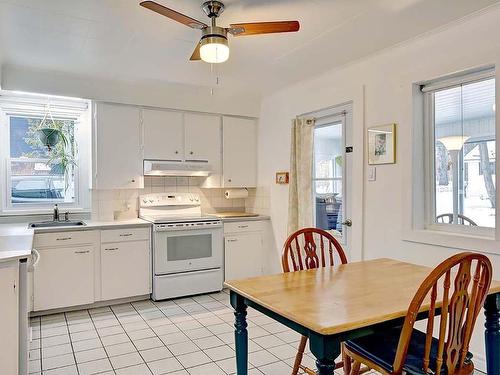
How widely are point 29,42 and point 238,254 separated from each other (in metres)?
2.98

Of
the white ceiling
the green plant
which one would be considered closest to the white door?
the white ceiling

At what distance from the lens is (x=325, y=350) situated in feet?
4.44

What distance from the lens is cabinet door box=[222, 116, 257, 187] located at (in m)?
4.81

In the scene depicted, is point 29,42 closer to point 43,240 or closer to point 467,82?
point 43,240

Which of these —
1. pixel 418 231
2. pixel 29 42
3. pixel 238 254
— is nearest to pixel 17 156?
pixel 29 42

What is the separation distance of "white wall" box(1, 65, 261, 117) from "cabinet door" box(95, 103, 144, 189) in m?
0.14

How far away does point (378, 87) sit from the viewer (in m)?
3.21

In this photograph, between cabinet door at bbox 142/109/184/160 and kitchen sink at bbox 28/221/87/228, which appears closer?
kitchen sink at bbox 28/221/87/228

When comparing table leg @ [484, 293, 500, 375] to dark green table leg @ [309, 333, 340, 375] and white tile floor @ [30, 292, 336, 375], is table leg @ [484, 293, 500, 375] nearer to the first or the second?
dark green table leg @ [309, 333, 340, 375]

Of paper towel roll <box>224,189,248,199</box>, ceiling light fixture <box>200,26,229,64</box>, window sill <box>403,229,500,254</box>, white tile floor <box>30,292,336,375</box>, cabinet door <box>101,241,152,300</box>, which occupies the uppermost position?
ceiling light fixture <box>200,26,229,64</box>

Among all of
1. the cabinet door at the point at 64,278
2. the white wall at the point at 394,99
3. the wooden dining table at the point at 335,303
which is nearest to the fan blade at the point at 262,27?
the white wall at the point at 394,99

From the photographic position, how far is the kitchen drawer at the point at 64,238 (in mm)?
3551

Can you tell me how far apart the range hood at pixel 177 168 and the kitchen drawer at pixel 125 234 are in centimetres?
67

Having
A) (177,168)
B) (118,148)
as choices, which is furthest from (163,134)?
(118,148)
